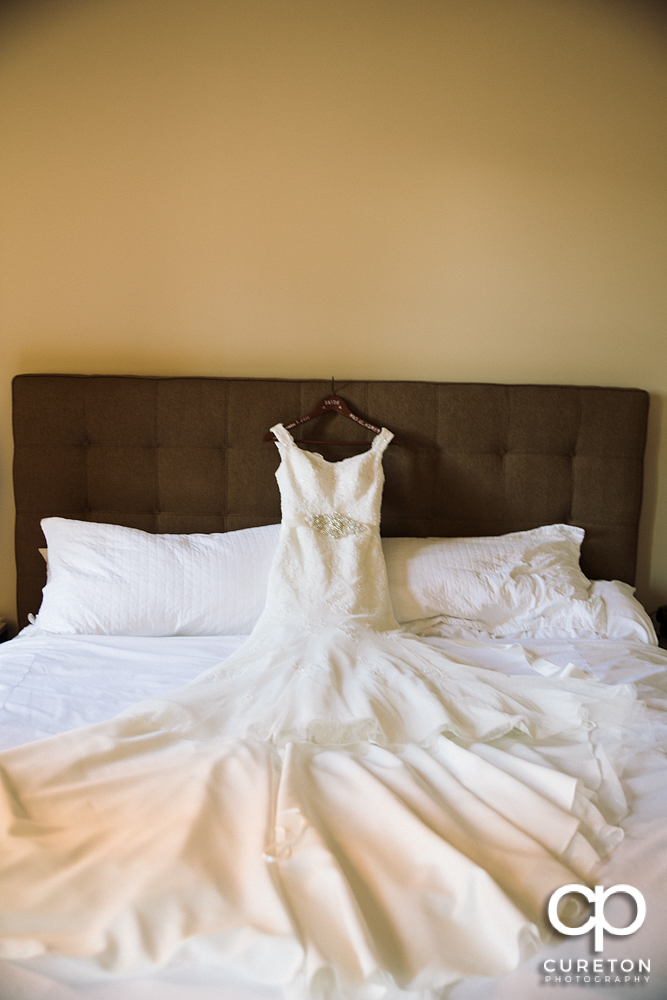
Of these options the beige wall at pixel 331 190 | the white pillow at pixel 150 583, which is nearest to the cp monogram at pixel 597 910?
the white pillow at pixel 150 583

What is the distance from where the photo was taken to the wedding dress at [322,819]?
85cm

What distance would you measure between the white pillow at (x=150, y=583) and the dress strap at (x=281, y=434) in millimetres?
335

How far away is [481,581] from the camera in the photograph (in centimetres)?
210

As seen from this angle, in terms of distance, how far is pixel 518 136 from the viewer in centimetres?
238

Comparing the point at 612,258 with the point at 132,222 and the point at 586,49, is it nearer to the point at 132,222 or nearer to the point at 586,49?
the point at 586,49

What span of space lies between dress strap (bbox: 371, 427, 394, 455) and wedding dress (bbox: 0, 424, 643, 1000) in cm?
69

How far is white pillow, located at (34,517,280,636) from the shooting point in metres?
2.00

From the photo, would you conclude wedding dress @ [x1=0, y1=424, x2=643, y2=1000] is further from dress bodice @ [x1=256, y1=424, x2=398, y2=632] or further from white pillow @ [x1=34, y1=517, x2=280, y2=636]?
white pillow @ [x1=34, y1=517, x2=280, y2=636]

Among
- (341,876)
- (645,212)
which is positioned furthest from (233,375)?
(341,876)

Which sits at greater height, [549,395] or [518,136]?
[518,136]

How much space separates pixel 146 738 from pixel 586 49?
2603mm

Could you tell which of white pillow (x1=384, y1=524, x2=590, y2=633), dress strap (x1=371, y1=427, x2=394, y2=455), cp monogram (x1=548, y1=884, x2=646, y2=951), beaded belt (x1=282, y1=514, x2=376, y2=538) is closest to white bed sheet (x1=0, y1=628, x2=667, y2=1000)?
cp monogram (x1=548, y1=884, x2=646, y2=951)

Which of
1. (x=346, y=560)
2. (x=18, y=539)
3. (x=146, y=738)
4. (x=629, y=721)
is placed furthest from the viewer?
(x=18, y=539)

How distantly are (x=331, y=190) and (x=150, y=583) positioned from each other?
1495 millimetres
